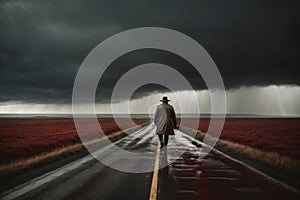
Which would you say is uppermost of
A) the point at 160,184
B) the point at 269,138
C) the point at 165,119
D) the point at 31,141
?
the point at 165,119

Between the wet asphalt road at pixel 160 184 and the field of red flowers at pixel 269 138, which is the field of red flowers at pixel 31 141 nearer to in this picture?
the wet asphalt road at pixel 160 184

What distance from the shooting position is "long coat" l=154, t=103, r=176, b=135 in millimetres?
12875

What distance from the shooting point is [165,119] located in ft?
42.4

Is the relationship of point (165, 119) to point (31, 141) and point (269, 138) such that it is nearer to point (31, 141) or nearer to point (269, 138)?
point (31, 141)

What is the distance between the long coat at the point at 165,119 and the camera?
12.9 meters

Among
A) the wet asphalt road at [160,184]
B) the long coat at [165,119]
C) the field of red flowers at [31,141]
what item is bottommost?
the wet asphalt road at [160,184]

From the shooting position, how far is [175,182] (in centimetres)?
786

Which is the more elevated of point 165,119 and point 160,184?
point 165,119

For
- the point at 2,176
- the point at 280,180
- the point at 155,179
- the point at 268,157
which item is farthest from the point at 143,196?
the point at 268,157

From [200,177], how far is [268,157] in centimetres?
545

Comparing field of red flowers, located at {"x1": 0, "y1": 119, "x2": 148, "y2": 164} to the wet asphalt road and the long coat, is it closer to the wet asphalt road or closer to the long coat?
the wet asphalt road

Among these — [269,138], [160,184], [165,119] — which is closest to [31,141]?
[165,119]

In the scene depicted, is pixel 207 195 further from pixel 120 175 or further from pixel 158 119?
pixel 158 119

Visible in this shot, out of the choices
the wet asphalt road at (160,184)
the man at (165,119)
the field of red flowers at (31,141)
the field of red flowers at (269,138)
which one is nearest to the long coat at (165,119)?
the man at (165,119)
